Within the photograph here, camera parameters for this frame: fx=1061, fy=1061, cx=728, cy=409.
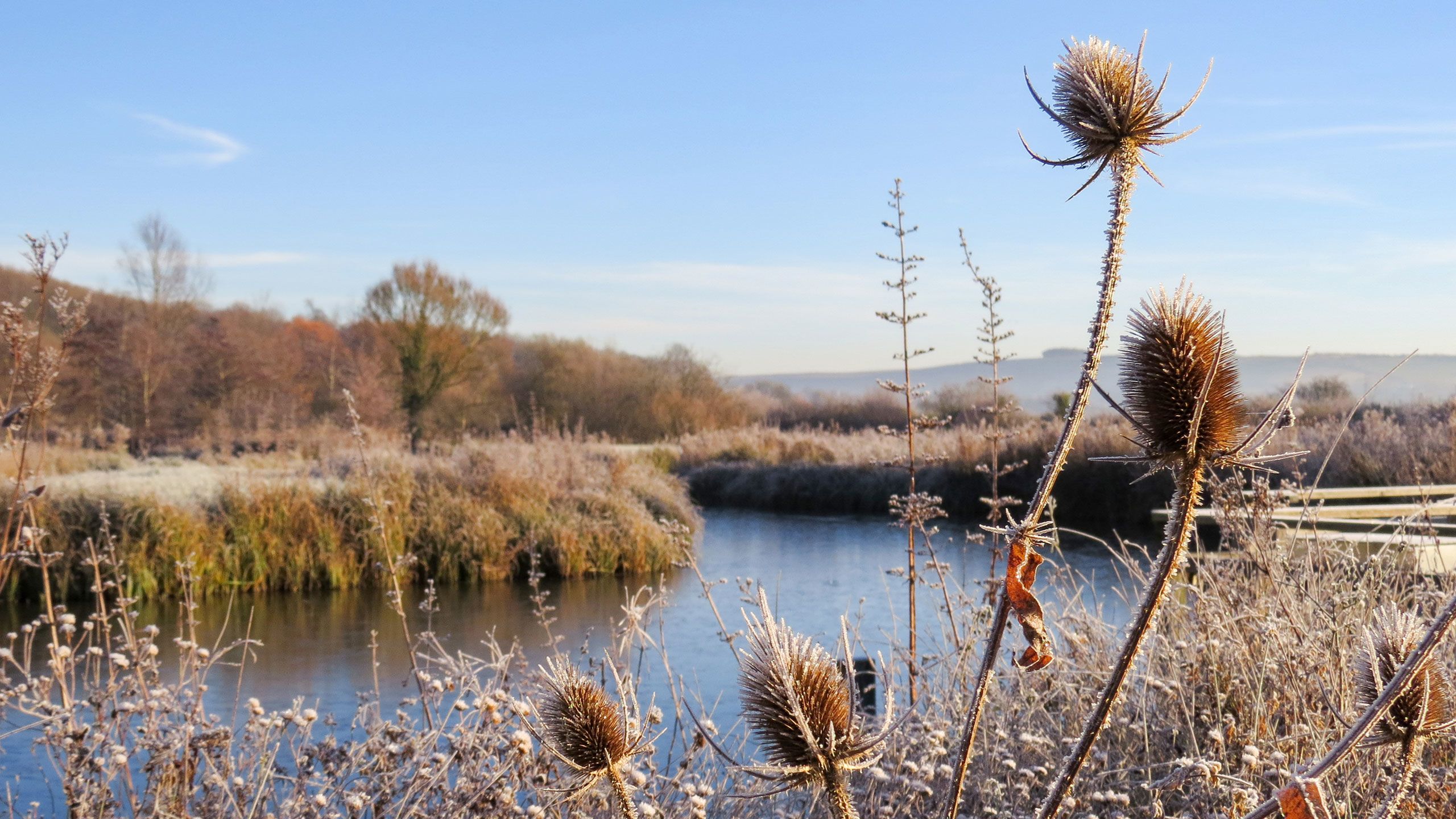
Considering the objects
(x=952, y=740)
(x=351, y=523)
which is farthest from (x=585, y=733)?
(x=351, y=523)

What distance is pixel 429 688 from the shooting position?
3.59m

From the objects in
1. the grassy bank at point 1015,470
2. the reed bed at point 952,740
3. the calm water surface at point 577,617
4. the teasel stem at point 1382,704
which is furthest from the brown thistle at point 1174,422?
the grassy bank at point 1015,470

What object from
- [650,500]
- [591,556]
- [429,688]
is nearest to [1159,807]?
[429,688]

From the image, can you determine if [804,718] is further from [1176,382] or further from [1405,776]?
[1405,776]

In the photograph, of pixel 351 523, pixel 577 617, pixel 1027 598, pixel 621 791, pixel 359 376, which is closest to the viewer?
pixel 1027 598

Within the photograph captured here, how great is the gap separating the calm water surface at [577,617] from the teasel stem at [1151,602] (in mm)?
3993

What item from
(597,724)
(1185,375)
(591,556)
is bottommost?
(591,556)

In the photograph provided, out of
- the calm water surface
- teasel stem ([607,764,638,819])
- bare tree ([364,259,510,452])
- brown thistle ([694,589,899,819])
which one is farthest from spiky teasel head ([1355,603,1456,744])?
bare tree ([364,259,510,452])

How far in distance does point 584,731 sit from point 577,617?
8.37 meters

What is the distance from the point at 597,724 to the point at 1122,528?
524 inches

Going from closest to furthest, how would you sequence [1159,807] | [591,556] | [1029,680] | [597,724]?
[597,724]
[1159,807]
[1029,680]
[591,556]

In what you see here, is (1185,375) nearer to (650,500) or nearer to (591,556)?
(591,556)

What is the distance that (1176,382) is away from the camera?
1.09 metres

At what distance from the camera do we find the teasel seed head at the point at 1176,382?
41.6 inches
